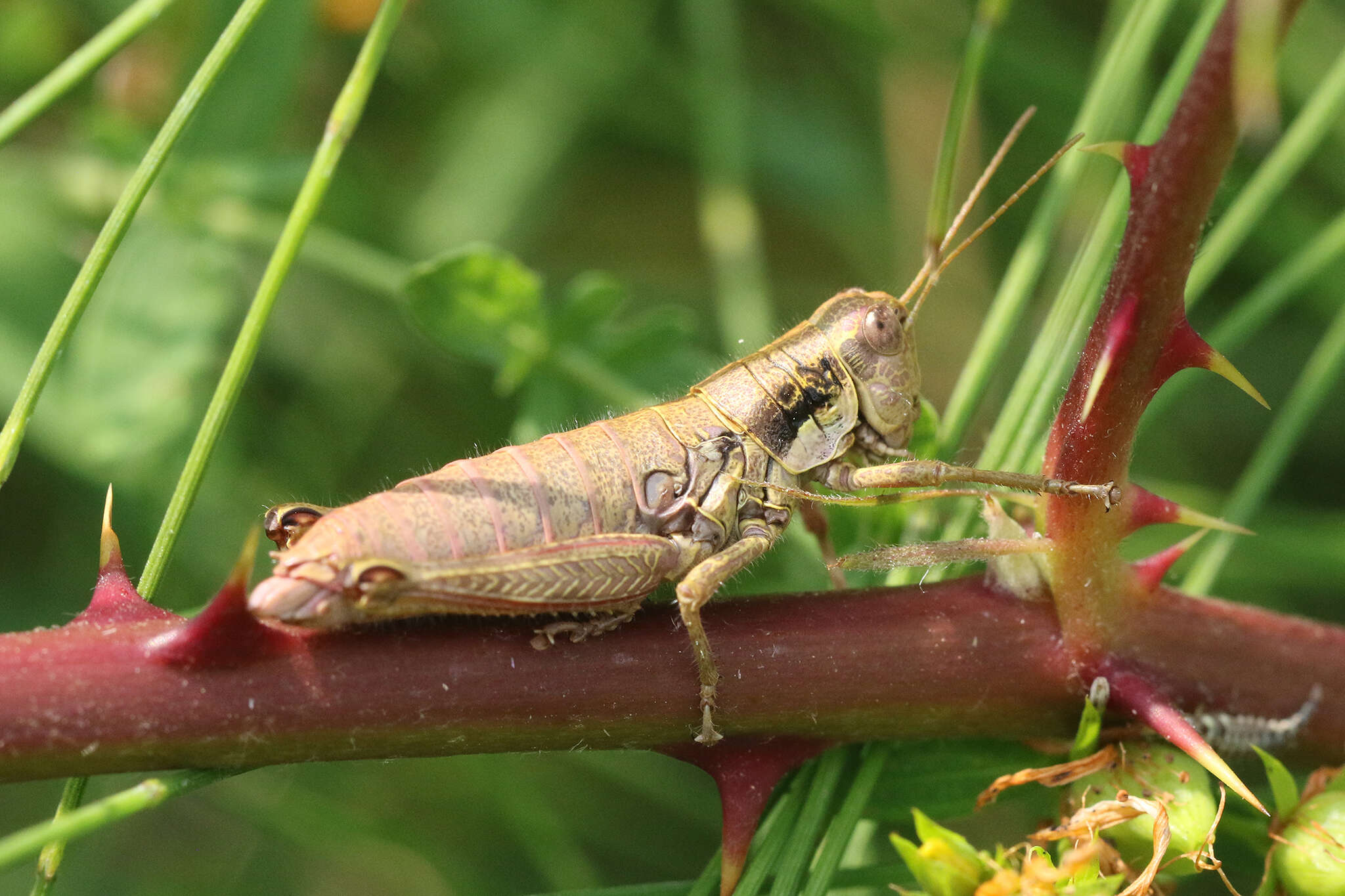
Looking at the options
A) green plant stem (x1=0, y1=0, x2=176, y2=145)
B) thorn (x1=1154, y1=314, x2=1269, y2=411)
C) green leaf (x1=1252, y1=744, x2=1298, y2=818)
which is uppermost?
green plant stem (x1=0, y1=0, x2=176, y2=145)

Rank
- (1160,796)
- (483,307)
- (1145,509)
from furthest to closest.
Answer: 1. (483,307)
2. (1145,509)
3. (1160,796)

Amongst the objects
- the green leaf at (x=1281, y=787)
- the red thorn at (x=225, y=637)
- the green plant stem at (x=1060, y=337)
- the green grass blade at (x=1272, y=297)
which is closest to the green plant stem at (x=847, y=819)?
the green plant stem at (x=1060, y=337)

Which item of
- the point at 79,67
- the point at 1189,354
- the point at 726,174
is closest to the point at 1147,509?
the point at 1189,354

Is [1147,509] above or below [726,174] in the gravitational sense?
below

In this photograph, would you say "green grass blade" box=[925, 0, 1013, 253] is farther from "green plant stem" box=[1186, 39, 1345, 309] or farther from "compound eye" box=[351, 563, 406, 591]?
"compound eye" box=[351, 563, 406, 591]

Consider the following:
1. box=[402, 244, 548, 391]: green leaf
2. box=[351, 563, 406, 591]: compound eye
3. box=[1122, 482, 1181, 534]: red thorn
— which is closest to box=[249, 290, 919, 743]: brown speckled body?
box=[351, 563, 406, 591]: compound eye

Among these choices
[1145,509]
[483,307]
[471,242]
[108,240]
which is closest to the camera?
[108,240]

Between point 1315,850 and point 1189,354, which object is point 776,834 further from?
point 1189,354
